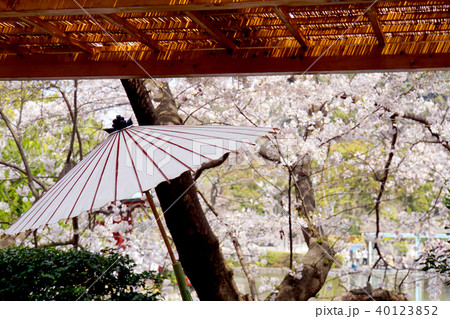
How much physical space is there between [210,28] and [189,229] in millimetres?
1704

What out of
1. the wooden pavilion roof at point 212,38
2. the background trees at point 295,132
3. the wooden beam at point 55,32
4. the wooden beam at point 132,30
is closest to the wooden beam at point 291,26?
the wooden pavilion roof at point 212,38

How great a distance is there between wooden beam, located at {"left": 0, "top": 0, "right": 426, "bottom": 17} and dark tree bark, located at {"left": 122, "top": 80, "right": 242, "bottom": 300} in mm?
1407

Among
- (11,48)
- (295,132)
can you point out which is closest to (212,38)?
(11,48)

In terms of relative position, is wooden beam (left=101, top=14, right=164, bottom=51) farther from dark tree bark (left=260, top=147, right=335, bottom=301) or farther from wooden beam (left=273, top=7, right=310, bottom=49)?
dark tree bark (left=260, top=147, right=335, bottom=301)

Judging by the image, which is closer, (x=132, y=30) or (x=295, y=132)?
(x=132, y=30)

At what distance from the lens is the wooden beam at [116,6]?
7.68 ft

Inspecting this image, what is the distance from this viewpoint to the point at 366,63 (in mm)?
3014

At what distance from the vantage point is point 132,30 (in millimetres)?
2865

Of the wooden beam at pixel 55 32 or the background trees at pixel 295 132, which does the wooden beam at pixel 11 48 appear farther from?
the background trees at pixel 295 132

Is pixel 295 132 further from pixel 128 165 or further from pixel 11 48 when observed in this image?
pixel 128 165

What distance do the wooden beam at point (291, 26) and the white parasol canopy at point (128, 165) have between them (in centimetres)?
57

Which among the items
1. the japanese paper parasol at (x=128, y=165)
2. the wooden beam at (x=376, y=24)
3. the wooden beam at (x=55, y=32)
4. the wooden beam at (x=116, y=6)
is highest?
the wooden beam at (x=55, y=32)

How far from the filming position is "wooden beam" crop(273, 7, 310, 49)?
8.36 ft

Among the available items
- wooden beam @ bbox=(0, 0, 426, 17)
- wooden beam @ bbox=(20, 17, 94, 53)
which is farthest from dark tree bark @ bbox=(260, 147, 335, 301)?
wooden beam @ bbox=(0, 0, 426, 17)
